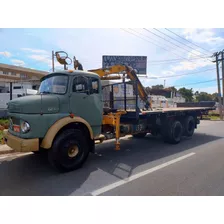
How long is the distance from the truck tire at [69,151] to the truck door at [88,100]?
0.55 meters

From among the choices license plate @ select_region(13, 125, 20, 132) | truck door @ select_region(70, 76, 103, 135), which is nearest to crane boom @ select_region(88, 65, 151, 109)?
truck door @ select_region(70, 76, 103, 135)

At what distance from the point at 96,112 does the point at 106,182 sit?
6.65ft

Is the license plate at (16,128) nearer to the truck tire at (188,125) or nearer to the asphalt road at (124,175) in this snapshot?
the asphalt road at (124,175)

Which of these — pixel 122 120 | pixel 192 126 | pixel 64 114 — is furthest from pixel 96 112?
pixel 192 126

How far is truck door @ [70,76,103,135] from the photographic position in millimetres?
4652

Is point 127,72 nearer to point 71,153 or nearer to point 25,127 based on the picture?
point 71,153

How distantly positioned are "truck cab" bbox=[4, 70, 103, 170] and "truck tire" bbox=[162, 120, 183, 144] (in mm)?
3256

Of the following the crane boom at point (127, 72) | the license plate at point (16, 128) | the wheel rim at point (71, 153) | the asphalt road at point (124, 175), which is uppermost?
the crane boom at point (127, 72)

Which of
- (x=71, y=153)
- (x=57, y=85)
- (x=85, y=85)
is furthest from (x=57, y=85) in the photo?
(x=71, y=153)

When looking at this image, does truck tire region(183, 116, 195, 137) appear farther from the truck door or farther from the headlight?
the headlight

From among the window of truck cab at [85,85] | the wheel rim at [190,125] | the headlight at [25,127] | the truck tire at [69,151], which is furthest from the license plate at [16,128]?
the wheel rim at [190,125]

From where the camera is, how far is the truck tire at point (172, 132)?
722 cm

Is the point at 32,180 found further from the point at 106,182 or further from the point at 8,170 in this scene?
the point at 106,182

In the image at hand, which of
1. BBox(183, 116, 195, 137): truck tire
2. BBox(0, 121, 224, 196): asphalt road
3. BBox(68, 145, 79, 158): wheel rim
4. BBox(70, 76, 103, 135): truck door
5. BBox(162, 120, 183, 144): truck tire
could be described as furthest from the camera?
BBox(183, 116, 195, 137): truck tire
